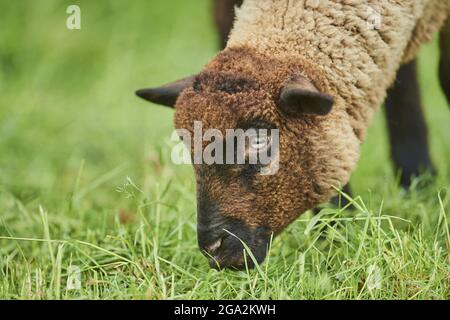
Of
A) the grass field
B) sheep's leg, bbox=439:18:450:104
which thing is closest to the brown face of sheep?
the grass field

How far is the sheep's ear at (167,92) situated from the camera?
4.13m

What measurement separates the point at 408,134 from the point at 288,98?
2270mm

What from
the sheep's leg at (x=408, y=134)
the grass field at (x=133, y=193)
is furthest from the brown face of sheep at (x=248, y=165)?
the sheep's leg at (x=408, y=134)

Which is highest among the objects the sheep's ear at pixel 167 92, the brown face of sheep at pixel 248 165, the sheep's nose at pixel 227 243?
the sheep's ear at pixel 167 92

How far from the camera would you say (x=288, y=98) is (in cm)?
381

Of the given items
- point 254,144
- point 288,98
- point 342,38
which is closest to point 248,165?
point 254,144

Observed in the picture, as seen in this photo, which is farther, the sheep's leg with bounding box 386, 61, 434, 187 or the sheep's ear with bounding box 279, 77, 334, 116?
the sheep's leg with bounding box 386, 61, 434, 187

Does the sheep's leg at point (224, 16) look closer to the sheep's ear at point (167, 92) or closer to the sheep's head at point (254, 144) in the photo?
the sheep's ear at point (167, 92)

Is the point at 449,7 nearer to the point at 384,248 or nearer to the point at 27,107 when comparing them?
the point at 384,248

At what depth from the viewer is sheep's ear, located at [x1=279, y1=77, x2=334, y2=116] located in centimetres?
371

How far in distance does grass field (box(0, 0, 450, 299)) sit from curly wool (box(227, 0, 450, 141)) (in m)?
0.59

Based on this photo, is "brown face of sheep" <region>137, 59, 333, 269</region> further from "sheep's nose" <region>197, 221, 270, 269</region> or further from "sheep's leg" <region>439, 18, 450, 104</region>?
"sheep's leg" <region>439, 18, 450, 104</region>
